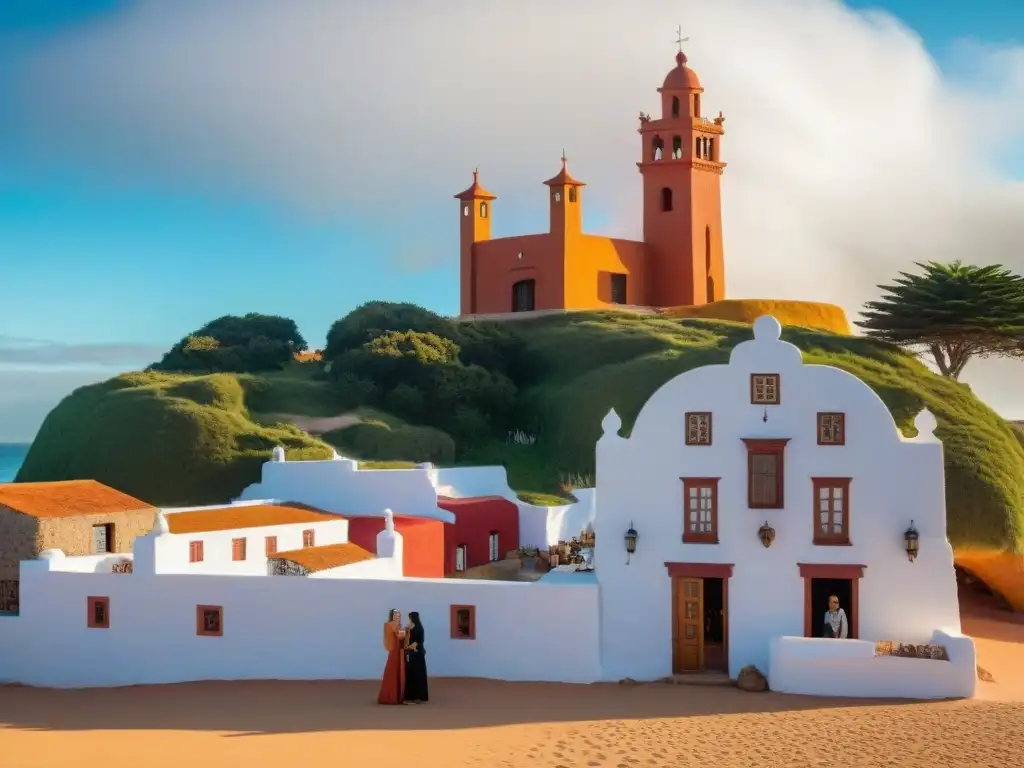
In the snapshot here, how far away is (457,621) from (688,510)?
167 inches

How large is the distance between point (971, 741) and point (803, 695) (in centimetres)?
316

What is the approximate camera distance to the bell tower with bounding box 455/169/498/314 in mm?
64500

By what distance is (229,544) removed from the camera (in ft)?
82.3

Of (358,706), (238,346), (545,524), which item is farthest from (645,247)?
(358,706)

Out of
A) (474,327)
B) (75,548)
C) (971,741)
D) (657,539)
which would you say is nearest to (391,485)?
(75,548)

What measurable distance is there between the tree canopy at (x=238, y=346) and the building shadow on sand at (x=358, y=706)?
3765 cm

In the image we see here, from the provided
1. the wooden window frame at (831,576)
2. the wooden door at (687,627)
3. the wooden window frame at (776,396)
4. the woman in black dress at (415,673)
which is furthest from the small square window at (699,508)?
the woman in black dress at (415,673)

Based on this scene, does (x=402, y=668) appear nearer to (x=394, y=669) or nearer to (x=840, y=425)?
(x=394, y=669)

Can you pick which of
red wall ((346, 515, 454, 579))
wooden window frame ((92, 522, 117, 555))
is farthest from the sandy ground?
red wall ((346, 515, 454, 579))

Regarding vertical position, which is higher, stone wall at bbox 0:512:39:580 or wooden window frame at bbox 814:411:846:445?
wooden window frame at bbox 814:411:846:445

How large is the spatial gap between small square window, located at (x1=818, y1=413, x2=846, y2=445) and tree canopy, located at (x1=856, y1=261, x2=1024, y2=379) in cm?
3568

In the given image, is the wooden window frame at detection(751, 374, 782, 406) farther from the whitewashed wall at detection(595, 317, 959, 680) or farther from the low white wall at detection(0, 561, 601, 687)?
the low white wall at detection(0, 561, 601, 687)

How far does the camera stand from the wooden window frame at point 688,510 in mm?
20875

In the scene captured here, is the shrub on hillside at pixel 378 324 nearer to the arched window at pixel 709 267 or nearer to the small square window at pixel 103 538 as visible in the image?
the arched window at pixel 709 267
